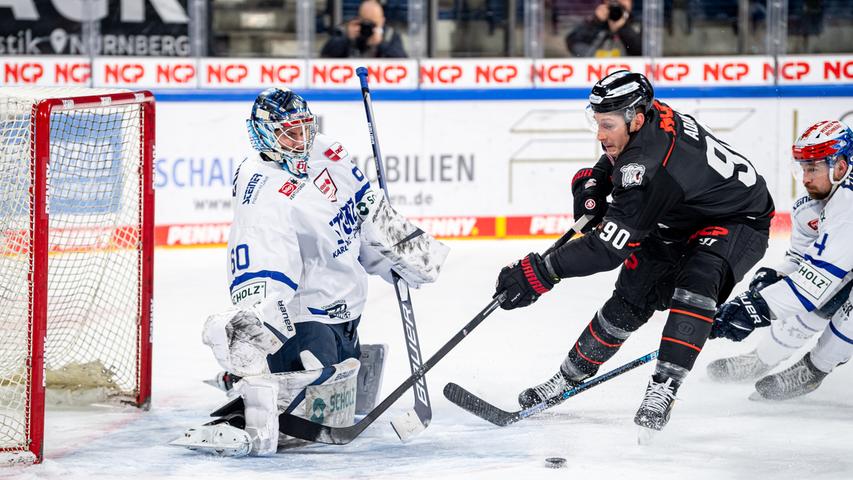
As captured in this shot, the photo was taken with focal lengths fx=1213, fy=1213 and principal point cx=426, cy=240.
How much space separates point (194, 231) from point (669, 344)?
12.5 feet

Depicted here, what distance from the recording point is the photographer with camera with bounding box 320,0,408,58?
702 cm

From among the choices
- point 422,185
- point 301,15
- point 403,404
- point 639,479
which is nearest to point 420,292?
point 422,185

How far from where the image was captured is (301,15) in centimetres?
706

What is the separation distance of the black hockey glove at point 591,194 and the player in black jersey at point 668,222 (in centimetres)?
18

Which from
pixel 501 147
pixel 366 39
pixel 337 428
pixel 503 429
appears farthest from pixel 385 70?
pixel 337 428

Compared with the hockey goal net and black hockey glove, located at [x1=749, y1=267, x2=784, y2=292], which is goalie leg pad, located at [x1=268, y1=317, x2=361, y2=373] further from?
black hockey glove, located at [x1=749, y1=267, x2=784, y2=292]

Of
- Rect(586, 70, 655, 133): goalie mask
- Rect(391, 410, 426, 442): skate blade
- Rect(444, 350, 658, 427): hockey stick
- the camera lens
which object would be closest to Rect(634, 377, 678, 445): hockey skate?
Rect(444, 350, 658, 427): hockey stick

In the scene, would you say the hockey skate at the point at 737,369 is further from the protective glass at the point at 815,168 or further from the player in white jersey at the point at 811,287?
the protective glass at the point at 815,168

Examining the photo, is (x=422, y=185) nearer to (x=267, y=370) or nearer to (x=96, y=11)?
(x=96, y=11)

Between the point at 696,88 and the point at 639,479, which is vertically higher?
the point at 696,88

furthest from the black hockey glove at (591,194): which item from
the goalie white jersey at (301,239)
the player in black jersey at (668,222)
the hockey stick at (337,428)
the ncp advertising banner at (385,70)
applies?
the ncp advertising banner at (385,70)

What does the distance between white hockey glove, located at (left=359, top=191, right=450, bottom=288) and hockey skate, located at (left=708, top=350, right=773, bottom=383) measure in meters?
1.16

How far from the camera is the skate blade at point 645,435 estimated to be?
339 centimetres

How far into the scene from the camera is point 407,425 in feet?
11.5
